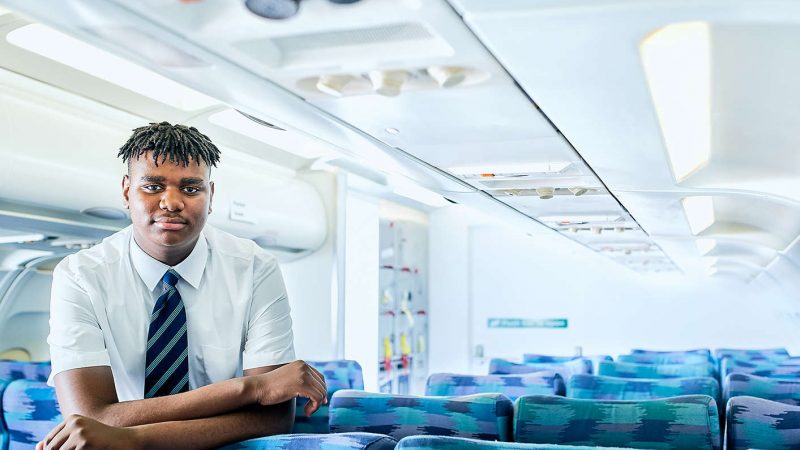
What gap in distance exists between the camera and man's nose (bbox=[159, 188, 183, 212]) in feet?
6.99

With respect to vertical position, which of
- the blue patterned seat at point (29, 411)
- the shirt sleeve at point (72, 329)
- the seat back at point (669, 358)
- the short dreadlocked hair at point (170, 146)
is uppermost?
the short dreadlocked hair at point (170, 146)

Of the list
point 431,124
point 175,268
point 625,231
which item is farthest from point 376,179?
point 175,268

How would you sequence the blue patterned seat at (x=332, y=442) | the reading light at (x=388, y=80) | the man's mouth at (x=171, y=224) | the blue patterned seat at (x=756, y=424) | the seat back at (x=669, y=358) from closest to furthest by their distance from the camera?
the blue patterned seat at (x=332, y=442)
the man's mouth at (x=171, y=224)
the reading light at (x=388, y=80)
the blue patterned seat at (x=756, y=424)
the seat back at (x=669, y=358)

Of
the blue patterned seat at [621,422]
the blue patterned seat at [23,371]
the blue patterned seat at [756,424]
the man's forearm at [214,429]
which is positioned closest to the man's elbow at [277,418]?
the man's forearm at [214,429]

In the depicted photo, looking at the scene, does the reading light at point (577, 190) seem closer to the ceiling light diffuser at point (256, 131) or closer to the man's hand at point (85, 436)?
the ceiling light diffuser at point (256, 131)

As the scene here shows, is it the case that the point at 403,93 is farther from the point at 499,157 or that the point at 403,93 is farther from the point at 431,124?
the point at 499,157

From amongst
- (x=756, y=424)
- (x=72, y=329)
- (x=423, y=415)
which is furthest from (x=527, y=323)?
(x=72, y=329)

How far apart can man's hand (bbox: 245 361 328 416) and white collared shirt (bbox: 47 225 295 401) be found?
119 millimetres

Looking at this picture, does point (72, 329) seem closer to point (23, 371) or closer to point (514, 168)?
point (514, 168)

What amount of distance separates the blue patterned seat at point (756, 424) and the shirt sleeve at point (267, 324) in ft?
5.58

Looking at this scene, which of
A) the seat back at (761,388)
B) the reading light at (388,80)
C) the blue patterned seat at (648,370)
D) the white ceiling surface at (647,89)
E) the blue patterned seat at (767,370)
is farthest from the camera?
the blue patterned seat at (767,370)

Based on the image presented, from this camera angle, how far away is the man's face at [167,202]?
2.16m

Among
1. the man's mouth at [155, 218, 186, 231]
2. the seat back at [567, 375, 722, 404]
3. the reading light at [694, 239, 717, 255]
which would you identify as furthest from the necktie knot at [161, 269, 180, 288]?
the reading light at [694, 239, 717, 255]

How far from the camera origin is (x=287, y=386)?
2.16 meters
